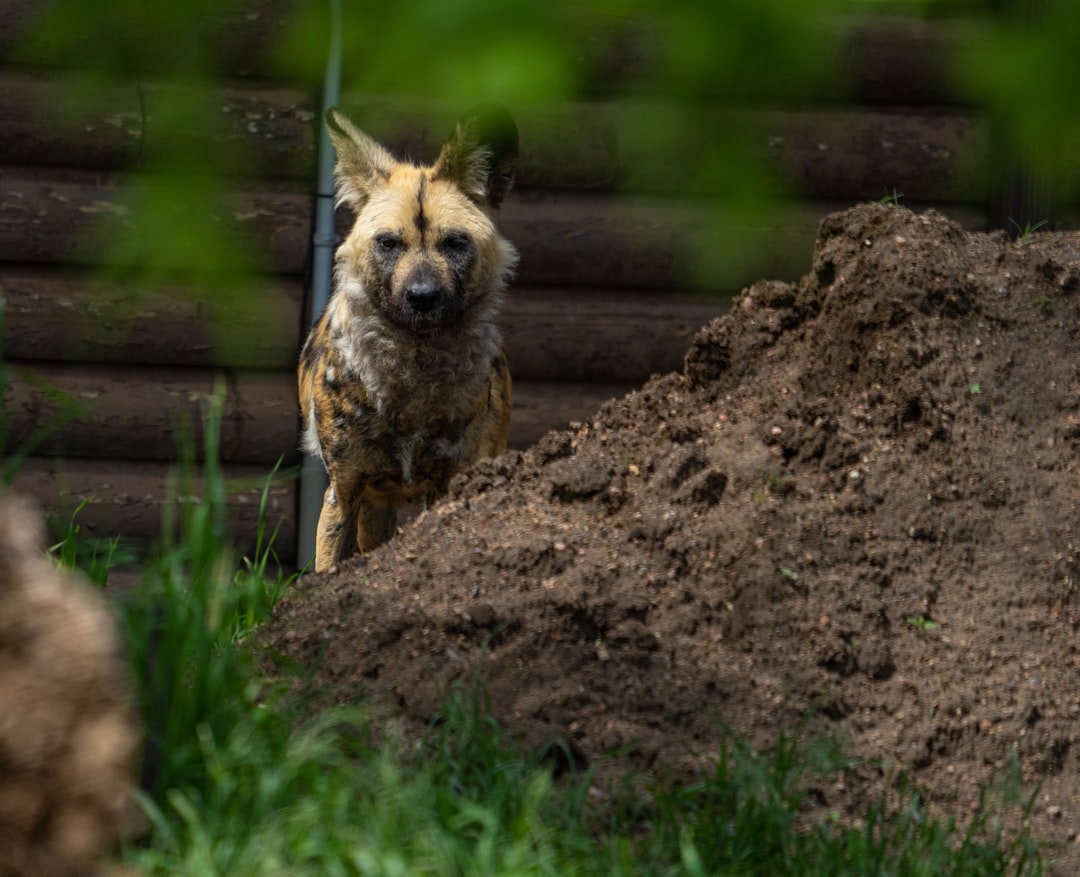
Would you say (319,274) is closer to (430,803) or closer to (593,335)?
(593,335)

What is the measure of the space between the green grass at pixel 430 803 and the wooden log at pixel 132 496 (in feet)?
12.3

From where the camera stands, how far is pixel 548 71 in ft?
5.29

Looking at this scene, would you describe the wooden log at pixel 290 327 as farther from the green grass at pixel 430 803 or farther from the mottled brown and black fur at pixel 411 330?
the green grass at pixel 430 803

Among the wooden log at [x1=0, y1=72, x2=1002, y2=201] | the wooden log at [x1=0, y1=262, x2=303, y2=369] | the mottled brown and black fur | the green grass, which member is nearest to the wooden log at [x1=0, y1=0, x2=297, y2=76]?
the green grass

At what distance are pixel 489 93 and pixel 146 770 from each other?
153cm

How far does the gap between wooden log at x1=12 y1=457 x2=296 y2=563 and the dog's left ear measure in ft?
6.44

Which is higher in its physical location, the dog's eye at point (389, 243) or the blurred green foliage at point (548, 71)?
the blurred green foliage at point (548, 71)

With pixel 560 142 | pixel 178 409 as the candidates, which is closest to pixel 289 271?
pixel 178 409

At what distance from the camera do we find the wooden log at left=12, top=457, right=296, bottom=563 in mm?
6559

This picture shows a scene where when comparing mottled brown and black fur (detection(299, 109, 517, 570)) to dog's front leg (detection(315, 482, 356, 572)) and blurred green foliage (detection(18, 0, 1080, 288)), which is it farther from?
blurred green foliage (detection(18, 0, 1080, 288))

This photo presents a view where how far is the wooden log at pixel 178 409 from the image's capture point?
260 inches

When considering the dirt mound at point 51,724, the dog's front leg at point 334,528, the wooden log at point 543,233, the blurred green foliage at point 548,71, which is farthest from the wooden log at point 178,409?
the dirt mound at point 51,724

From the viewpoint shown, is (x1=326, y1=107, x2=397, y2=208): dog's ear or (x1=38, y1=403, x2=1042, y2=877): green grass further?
(x1=326, y1=107, x2=397, y2=208): dog's ear

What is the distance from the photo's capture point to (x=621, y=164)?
257 inches
